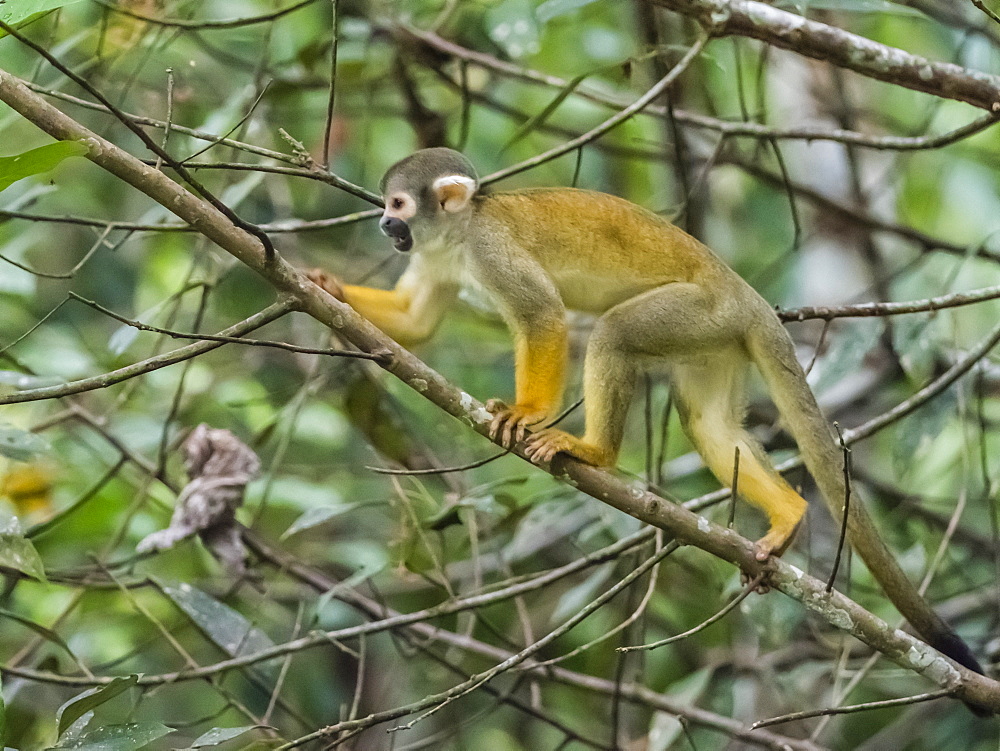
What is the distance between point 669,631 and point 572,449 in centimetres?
198

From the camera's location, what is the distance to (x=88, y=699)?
215 cm

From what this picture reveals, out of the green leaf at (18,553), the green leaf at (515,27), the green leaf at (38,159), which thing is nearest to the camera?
the green leaf at (38,159)

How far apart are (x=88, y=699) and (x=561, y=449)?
3.96 feet

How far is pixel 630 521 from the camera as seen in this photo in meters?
3.61

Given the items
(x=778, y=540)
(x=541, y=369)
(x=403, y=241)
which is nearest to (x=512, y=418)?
(x=541, y=369)

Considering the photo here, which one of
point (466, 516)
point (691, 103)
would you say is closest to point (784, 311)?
point (466, 516)

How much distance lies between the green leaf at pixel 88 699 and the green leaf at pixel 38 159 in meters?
1.04

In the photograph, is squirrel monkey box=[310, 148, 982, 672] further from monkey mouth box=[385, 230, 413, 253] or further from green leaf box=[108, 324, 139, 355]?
green leaf box=[108, 324, 139, 355]

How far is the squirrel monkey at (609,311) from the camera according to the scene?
9.49 feet

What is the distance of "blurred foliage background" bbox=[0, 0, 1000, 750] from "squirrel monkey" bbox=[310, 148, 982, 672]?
20 cm

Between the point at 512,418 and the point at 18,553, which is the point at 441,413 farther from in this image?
the point at 18,553

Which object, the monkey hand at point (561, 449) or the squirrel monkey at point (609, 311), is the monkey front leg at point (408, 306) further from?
the monkey hand at point (561, 449)

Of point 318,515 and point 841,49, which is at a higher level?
point 841,49

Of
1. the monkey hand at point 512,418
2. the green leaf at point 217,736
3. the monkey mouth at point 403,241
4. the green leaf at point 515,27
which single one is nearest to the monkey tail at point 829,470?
the monkey hand at point 512,418
